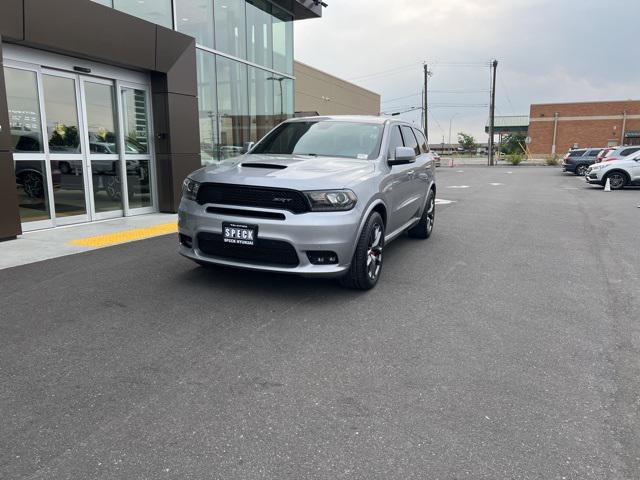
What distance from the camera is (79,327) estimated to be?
159 inches

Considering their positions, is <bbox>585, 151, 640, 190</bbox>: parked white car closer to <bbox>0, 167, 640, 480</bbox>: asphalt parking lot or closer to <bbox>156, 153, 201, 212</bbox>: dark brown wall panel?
<bbox>0, 167, 640, 480</bbox>: asphalt parking lot

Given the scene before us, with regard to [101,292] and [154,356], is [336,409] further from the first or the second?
A: [101,292]

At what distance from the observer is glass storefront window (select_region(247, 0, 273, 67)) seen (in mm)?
14672

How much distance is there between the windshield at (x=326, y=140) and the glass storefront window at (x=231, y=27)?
7891 mm

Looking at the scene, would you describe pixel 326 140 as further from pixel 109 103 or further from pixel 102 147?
pixel 109 103

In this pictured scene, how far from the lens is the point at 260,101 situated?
15469 mm

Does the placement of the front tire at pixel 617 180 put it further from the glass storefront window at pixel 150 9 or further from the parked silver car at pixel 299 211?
the parked silver car at pixel 299 211

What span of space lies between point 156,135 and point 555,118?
2489 inches

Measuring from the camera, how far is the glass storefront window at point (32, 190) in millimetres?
8062

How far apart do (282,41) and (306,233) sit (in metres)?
Answer: 13.9

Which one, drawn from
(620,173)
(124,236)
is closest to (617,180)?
(620,173)

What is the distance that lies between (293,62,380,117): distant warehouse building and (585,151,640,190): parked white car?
14.2m

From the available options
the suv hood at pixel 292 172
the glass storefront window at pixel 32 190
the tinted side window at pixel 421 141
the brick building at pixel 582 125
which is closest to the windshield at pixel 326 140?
the suv hood at pixel 292 172

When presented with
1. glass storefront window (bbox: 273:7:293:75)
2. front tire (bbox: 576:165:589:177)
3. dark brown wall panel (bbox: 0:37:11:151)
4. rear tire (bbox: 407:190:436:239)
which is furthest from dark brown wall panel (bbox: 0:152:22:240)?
front tire (bbox: 576:165:589:177)
